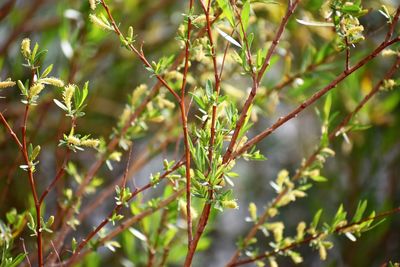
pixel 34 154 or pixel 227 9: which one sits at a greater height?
pixel 227 9

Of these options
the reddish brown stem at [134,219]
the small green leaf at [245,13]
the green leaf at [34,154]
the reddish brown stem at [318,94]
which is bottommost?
the reddish brown stem at [134,219]

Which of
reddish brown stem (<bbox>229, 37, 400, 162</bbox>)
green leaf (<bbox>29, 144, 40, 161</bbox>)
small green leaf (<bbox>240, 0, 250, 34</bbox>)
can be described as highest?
small green leaf (<bbox>240, 0, 250, 34</bbox>)

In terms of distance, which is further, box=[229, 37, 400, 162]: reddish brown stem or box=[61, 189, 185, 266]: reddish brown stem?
box=[61, 189, 185, 266]: reddish brown stem

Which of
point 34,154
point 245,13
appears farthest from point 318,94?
point 34,154

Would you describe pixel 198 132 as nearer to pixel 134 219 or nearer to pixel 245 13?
pixel 245 13

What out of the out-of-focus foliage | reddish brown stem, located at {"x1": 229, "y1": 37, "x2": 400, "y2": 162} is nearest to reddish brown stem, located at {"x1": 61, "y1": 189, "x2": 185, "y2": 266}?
the out-of-focus foliage

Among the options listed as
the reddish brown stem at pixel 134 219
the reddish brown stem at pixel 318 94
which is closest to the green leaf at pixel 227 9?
the reddish brown stem at pixel 318 94

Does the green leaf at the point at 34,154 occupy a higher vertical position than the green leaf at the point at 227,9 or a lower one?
lower

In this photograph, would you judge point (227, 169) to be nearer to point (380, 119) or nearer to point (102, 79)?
point (380, 119)

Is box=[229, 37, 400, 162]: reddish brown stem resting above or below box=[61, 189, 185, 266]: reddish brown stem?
above

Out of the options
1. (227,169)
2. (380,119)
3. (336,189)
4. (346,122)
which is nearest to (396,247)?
(336,189)

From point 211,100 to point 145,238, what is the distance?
34 centimetres

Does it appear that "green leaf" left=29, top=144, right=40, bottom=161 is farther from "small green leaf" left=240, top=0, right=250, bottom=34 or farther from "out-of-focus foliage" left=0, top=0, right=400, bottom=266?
"small green leaf" left=240, top=0, right=250, bottom=34

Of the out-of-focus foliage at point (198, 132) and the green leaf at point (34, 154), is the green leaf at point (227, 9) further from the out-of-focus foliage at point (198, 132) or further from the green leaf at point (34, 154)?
the green leaf at point (34, 154)
